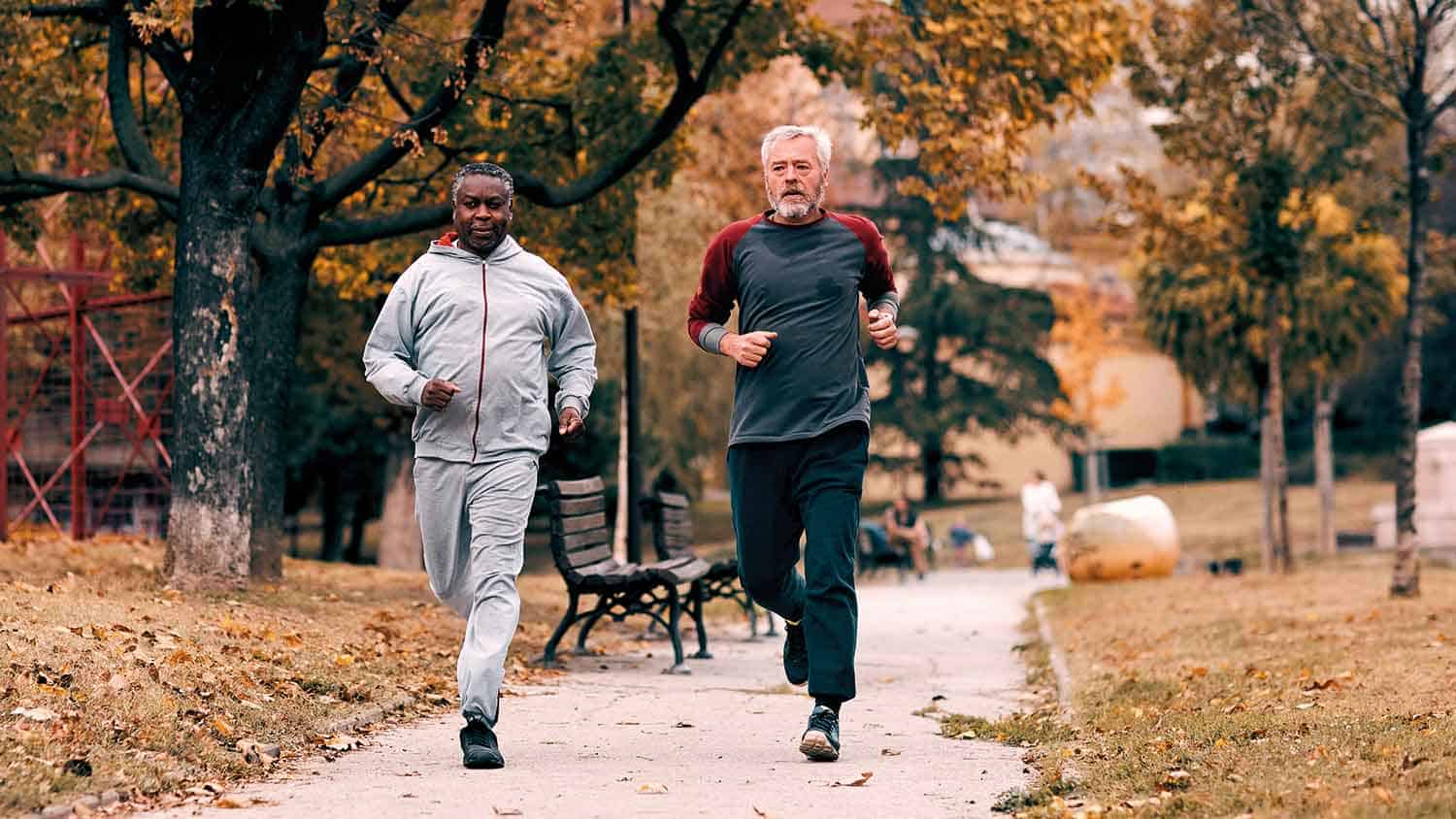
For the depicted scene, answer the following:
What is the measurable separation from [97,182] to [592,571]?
16.3 ft

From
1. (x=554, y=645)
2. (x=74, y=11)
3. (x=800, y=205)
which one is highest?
(x=74, y=11)

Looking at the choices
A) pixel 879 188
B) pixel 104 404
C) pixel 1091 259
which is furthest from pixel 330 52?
pixel 1091 259

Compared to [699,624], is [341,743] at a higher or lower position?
higher

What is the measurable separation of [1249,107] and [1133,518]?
546 cm

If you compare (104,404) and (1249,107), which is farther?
(104,404)

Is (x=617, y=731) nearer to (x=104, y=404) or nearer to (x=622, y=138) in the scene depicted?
(x=622, y=138)

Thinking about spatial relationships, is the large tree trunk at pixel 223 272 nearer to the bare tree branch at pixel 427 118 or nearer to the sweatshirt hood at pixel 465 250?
the bare tree branch at pixel 427 118

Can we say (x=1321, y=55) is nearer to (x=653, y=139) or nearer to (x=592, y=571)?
(x=653, y=139)

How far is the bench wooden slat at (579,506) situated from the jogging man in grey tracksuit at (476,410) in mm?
4331

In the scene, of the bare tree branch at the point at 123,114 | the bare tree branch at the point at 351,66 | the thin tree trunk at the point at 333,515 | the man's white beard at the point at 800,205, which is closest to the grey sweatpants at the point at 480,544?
the man's white beard at the point at 800,205

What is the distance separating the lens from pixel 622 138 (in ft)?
53.5

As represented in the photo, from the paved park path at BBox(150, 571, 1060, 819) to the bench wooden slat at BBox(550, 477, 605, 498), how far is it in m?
1.03

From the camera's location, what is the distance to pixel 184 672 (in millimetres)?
7621

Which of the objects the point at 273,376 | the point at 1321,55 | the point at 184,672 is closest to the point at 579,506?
the point at 273,376
